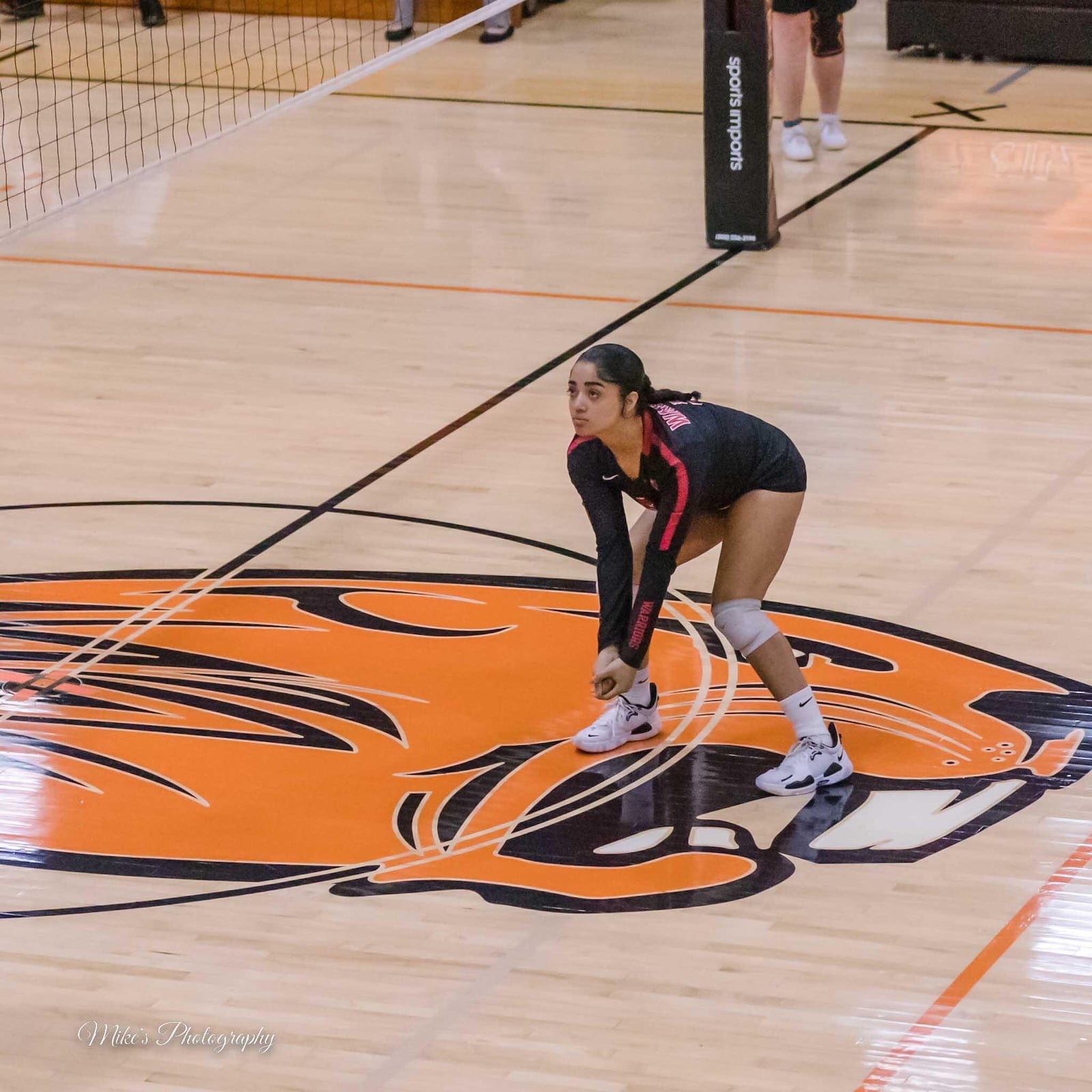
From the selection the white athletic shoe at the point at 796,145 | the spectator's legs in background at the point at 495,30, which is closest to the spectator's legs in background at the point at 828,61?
the white athletic shoe at the point at 796,145

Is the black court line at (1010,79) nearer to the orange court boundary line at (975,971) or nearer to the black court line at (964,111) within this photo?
the black court line at (964,111)

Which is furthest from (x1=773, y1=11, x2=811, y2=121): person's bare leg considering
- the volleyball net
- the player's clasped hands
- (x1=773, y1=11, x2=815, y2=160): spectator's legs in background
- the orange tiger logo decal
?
the player's clasped hands

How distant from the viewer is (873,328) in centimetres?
803

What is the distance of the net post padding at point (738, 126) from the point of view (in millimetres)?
8711

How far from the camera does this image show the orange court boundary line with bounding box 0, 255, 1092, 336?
8.03 meters

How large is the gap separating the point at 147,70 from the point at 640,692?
372 inches

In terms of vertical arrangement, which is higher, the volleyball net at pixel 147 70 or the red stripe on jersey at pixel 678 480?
the volleyball net at pixel 147 70

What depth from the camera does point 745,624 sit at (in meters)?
4.57

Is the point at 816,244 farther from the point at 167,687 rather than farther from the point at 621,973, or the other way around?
the point at 621,973

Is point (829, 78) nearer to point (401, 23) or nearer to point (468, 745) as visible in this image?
point (401, 23)

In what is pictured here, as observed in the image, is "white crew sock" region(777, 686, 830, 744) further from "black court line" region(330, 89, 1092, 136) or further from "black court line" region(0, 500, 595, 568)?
"black court line" region(330, 89, 1092, 136)

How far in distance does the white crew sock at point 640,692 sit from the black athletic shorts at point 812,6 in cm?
598

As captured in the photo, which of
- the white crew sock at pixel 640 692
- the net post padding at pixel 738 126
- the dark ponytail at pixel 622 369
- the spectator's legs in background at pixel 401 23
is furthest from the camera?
the spectator's legs in background at pixel 401 23

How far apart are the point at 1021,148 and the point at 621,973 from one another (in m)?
7.51
